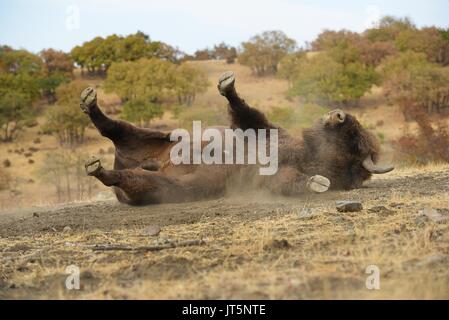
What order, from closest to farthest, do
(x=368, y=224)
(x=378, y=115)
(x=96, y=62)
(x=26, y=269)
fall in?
(x=26, y=269)
(x=368, y=224)
(x=378, y=115)
(x=96, y=62)

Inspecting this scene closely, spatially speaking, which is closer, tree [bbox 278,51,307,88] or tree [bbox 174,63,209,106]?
tree [bbox 174,63,209,106]

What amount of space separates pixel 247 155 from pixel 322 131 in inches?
42.7

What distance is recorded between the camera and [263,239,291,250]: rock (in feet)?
15.5

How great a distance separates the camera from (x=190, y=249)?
4.98 metres

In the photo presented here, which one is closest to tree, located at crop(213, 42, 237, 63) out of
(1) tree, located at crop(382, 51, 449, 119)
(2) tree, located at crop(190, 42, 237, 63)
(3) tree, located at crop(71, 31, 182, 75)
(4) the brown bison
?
(2) tree, located at crop(190, 42, 237, 63)

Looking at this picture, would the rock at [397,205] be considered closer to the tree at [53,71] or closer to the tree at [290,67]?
the tree at [290,67]

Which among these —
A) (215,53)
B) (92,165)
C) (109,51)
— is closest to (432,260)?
(92,165)

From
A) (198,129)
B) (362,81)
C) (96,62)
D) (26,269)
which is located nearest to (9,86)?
(96,62)

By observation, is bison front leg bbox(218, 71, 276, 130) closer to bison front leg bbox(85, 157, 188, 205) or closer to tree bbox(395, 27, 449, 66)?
bison front leg bbox(85, 157, 188, 205)

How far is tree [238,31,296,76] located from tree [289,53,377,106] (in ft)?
32.4

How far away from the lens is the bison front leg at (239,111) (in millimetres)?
7859

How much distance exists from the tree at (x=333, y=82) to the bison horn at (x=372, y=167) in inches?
1461

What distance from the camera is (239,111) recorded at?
26.8 feet
